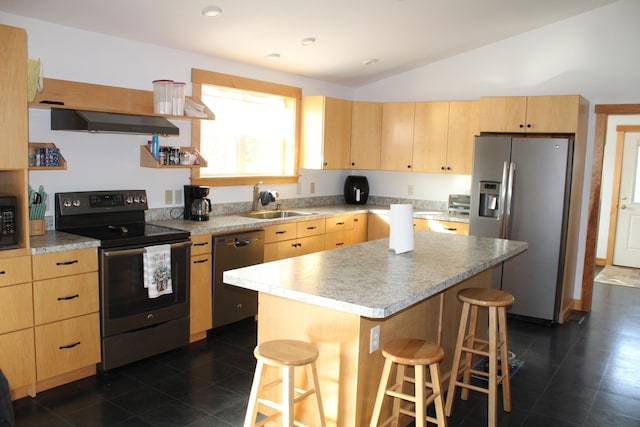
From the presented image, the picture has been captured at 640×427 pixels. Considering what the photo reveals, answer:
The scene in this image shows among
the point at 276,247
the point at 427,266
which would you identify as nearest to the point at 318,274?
the point at 427,266

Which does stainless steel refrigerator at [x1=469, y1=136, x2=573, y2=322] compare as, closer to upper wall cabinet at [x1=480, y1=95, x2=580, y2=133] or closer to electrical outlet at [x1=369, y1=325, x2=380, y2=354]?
upper wall cabinet at [x1=480, y1=95, x2=580, y2=133]

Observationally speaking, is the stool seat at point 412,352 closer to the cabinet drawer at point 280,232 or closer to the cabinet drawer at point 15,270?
→ the cabinet drawer at point 15,270

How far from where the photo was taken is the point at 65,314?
3170mm

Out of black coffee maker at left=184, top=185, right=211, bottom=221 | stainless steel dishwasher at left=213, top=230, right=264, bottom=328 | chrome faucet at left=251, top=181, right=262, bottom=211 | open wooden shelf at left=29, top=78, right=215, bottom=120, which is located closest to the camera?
open wooden shelf at left=29, top=78, right=215, bottom=120

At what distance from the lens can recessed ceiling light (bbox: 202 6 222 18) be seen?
3.54 metres

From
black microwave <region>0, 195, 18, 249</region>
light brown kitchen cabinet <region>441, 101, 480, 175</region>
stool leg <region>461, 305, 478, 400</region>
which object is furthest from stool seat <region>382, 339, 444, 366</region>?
light brown kitchen cabinet <region>441, 101, 480, 175</region>

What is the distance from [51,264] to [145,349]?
880 mm

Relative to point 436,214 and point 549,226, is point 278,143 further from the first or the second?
point 549,226

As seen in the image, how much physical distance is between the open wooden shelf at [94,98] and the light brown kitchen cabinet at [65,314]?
1.00m

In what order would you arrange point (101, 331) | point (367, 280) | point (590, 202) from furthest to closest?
1. point (590, 202)
2. point (101, 331)
3. point (367, 280)

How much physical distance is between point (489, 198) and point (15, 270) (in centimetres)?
394

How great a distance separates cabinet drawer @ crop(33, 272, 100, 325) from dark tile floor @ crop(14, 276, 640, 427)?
18.8 inches

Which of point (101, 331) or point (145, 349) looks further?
point (145, 349)

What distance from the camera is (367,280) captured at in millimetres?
2482
